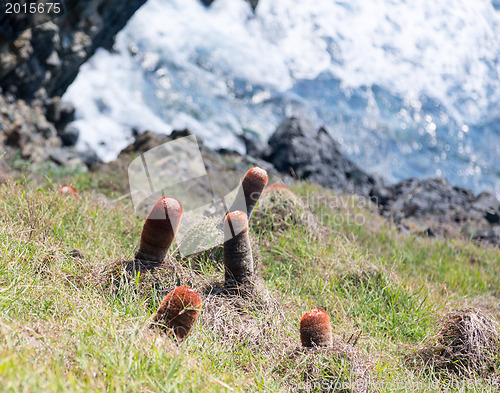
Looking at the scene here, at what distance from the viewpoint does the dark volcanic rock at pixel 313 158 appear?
1495 centimetres

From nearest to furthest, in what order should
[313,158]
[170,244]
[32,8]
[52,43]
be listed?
[170,244], [32,8], [52,43], [313,158]

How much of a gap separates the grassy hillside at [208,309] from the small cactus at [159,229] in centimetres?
17

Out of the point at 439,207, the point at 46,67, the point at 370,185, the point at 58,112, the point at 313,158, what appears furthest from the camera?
the point at 58,112

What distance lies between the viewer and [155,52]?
34.5 meters

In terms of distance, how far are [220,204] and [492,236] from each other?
6849 mm

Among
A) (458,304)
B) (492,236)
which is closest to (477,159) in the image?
(492,236)

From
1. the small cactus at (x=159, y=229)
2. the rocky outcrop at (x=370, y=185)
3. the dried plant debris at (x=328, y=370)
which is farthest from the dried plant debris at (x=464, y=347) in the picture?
the rocky outcrop at (x=370, y=185)

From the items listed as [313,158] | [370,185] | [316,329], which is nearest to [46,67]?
[313,158]

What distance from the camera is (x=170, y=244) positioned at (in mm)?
3807

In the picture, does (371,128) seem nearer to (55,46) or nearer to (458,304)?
(55,46)

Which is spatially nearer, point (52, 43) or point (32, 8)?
point (32, 8)

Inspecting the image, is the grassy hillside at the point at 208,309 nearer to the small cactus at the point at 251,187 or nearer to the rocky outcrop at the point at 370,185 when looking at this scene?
the small cactus at the point at 251,187

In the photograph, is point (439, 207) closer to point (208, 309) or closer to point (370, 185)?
point (370, 185)

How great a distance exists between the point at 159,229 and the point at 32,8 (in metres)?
10.9
